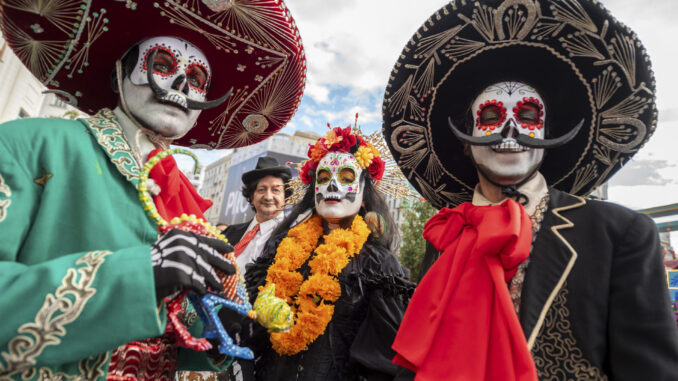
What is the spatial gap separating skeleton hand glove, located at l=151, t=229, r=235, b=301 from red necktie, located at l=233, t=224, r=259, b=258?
3331 mm

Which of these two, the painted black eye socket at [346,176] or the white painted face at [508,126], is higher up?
the white painted face at [508,126]

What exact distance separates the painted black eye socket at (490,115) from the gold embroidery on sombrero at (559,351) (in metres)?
0.86

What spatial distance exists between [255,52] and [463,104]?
124 cm

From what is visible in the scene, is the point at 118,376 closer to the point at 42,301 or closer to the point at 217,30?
the point at 42,301

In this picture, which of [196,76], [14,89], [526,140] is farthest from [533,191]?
[14,89]

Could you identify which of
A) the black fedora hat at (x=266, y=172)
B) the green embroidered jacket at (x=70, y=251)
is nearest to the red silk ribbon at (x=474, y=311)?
the green embroidered jacket at (x=70, y=251)

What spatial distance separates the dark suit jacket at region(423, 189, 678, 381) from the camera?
1347 mm

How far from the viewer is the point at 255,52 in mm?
2119

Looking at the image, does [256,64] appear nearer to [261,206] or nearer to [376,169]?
[376,169]

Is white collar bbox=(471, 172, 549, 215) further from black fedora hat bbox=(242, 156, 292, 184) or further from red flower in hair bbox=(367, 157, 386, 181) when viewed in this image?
black fedora hat bbox=(242, 156, 292, 184)

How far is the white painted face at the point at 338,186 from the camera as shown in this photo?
9.71 feet

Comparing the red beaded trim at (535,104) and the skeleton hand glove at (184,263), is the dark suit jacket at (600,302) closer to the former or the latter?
the red beaded trim at (535,104)

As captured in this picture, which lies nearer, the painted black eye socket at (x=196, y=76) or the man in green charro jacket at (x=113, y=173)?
the man in green charro jacket at (x=113, y=173)

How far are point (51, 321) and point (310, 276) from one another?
176 centimetres
